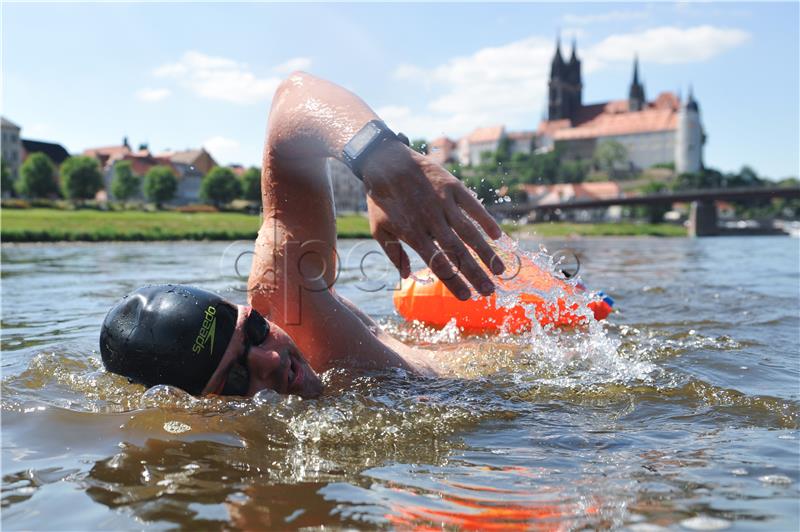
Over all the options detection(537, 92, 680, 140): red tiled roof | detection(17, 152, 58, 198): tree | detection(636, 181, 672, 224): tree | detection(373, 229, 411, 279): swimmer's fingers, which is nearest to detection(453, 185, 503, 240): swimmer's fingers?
detection(373, 229, 411, 279): swimmer's fingers

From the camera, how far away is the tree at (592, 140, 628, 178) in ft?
A: 522

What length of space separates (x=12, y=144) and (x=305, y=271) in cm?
12320

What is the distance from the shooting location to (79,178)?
83.5 metres

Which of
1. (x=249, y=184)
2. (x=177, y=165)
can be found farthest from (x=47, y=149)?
(x=249, y=184)

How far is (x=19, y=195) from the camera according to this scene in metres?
93.6

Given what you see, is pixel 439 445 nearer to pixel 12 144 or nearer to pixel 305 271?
pixel 305 271

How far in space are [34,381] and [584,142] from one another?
583 feet

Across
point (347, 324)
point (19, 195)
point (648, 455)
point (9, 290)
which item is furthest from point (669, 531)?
point (19, 195)

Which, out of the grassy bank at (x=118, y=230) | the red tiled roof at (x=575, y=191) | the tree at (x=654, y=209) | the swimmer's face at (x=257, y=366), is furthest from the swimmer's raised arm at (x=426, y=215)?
the red tiled roof at (x=575, y=191)

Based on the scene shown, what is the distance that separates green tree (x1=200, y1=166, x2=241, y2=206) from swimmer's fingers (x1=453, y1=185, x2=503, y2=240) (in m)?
90.5

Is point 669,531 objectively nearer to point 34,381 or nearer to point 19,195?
point 34,381

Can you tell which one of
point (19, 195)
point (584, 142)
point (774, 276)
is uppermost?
point (584, 142)

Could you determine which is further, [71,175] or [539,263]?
[71,175]

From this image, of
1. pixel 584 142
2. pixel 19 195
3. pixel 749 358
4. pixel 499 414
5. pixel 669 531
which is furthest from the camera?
pixel 584 142
